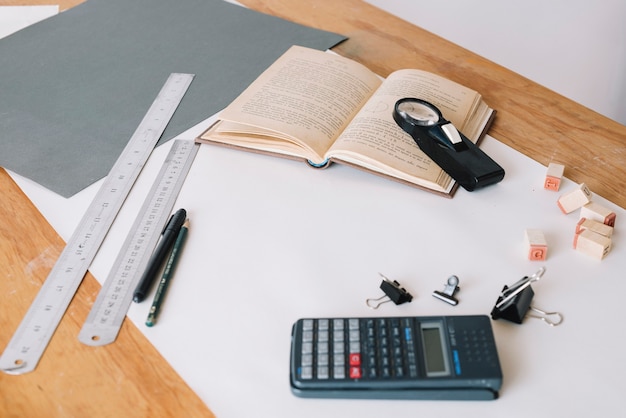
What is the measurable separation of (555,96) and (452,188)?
341mm

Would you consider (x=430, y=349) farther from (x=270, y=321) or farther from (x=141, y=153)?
(x=141, y=153)

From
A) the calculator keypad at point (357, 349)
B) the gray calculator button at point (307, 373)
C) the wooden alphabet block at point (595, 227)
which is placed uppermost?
the wooden alphabet block at point (595, 227)

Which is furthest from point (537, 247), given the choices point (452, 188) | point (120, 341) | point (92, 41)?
point (92, 41)

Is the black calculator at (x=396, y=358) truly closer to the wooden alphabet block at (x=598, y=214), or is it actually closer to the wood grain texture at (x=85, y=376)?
the wood grain texture at (x=85, y=376)

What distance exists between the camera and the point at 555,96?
1164 mm

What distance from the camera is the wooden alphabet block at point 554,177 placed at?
0.95 metres

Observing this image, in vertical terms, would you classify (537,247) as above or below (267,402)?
above

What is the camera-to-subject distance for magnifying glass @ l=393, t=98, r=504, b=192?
97cm

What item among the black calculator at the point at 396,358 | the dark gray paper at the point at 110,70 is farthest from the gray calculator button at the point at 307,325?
the dark gray paper at the point at 110,70

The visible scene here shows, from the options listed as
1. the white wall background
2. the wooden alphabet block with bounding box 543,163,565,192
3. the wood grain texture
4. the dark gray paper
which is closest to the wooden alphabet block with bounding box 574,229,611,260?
the wooden alphabet block with bounding box 543,163,565,192

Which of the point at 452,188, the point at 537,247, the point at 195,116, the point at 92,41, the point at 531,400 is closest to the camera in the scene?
the point at 531,400

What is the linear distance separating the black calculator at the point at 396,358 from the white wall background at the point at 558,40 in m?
1.18

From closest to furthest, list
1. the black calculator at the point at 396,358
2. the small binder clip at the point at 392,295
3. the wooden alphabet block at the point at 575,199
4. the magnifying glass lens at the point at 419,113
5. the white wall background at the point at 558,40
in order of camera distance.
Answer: the black calculator at the point at 396,358 < the small binder clip at the point at 392,295 < the wooden alphabet block at the point at 575,199 < the magnifying glass lens at the point at 419,113 < the white wall background at the point at 558,40

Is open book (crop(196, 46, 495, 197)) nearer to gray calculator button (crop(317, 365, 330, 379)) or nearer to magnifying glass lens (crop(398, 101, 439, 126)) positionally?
magnifying glass lens (crop(398, 101, 439, 126))
